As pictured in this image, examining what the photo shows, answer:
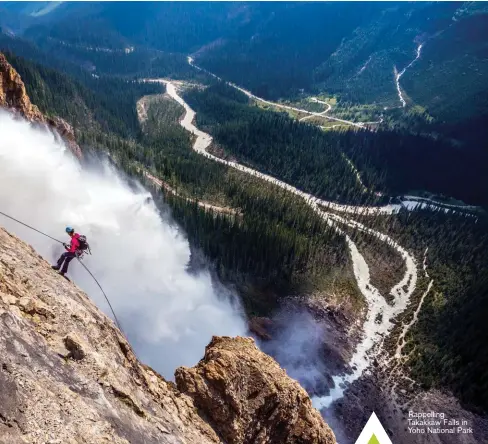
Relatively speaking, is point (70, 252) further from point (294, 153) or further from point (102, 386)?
point (294, 153)

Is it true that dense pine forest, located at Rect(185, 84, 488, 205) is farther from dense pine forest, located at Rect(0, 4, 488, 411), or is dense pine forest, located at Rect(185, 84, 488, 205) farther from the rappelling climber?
the rappelling climber

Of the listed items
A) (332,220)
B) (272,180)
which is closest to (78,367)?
(332,220)

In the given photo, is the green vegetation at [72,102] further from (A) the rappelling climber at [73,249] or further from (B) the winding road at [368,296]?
(A) the rappelling climber at [73,249]

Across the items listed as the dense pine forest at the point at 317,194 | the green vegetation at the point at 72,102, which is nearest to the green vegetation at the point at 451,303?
the dense pine forest at the point at 317,194

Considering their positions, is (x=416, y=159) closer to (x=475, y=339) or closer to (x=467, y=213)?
(x=467, y=213)

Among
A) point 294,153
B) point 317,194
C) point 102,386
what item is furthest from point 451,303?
point 294,153

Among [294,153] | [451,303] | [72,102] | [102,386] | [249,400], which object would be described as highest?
[294,153]

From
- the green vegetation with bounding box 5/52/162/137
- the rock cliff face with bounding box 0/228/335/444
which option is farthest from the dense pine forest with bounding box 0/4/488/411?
the rock cliff face with bounding box 0/228/335/444
